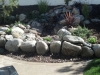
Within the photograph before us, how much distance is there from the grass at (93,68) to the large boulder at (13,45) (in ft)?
7.97

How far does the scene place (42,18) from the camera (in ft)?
35.3

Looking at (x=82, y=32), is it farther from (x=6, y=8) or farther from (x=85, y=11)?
(x=6, y=8)

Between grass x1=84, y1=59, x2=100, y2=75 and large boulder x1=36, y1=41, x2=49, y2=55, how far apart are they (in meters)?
1.54

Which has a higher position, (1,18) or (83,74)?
(1,18)

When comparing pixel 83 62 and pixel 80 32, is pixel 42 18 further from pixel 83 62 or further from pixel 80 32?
pixel 83 62

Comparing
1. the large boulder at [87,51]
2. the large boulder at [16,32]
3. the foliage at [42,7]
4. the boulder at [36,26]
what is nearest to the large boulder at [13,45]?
the large boulder at [16,32]

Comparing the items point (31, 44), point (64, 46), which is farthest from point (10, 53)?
point (64, 46)

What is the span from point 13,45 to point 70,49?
1828 millimetres

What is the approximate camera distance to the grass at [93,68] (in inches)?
256

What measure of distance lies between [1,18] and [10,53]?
2.88m

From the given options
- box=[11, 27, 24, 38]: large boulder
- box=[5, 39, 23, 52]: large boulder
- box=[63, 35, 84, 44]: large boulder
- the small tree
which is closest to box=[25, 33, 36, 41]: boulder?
box=[11, 27, 24, 38]: large boulder

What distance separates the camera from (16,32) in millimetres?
9211

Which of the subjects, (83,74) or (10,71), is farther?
(83,74)

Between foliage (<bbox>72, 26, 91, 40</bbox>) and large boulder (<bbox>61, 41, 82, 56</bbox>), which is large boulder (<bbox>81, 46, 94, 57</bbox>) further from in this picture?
foliage (<bbox>72, 26, 91, 40</bbox>)
